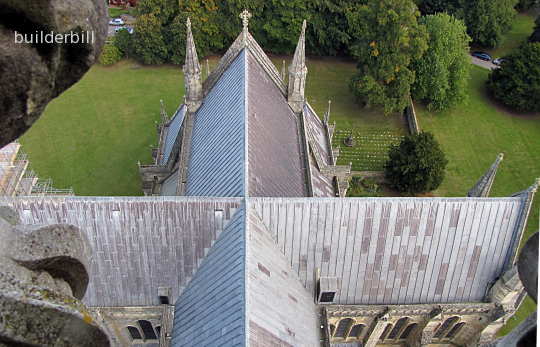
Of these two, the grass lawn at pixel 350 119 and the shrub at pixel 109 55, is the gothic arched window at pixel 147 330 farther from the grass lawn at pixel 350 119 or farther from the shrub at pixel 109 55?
the shrub at pixel 109 55

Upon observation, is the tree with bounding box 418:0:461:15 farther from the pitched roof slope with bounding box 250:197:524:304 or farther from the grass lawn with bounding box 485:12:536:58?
the pitched roof slope with bounding box 250:197:524:304

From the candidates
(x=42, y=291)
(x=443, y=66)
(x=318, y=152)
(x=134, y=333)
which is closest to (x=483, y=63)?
(x=443, y=66)

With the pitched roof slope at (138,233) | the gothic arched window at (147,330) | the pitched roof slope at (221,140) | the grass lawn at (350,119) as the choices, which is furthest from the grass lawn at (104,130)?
the pitched roof slope at (138,233)

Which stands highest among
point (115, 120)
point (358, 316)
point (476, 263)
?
point (115, 120)

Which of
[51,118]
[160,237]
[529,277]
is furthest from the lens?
[51,118]

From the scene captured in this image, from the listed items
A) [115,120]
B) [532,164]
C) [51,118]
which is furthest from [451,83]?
[51,118]

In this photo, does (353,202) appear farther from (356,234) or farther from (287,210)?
(287,210)

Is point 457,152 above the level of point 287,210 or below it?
above
